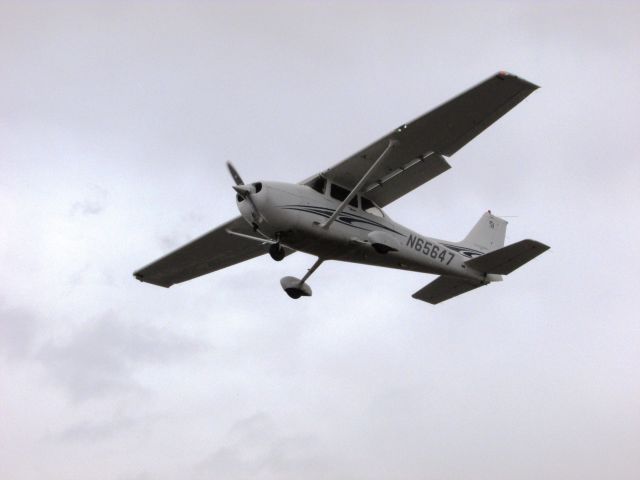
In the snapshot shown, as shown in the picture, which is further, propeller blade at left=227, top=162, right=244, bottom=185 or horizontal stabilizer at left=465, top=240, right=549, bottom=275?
horizontal stabilizer at left=465, top=240, right=549, bottom=275

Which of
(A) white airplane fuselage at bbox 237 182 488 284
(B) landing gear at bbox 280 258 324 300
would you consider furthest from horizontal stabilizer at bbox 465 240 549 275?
(B) landing gear at bbox 280 258 324 300

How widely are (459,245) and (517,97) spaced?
499 centimetres

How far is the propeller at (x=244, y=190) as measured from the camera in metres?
20.5

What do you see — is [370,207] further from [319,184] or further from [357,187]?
[319,184]

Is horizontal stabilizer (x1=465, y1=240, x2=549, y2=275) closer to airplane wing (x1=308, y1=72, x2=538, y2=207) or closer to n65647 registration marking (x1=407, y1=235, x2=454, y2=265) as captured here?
n65647 registration marking (x1=407, y1=235, x2=454, y2=265)

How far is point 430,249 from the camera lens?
2319 centimetres

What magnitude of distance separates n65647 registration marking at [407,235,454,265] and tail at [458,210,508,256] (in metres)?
1.02

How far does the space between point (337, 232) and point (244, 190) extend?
6.97 feet

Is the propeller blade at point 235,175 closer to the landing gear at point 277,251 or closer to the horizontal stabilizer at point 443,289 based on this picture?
the landing gear at point 277,251

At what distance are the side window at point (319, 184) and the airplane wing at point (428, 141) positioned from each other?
0.15m

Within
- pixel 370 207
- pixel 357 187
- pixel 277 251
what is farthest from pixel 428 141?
pixel 277 251

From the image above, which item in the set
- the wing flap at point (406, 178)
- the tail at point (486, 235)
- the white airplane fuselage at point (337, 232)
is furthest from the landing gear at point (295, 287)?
the tail at point (486, 235)

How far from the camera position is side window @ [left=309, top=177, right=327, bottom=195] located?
21.7 m

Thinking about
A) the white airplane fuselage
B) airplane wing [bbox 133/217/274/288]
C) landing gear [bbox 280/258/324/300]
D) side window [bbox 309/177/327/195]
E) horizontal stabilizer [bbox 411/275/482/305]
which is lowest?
airplane wing [bbox 133/217/274/288]
